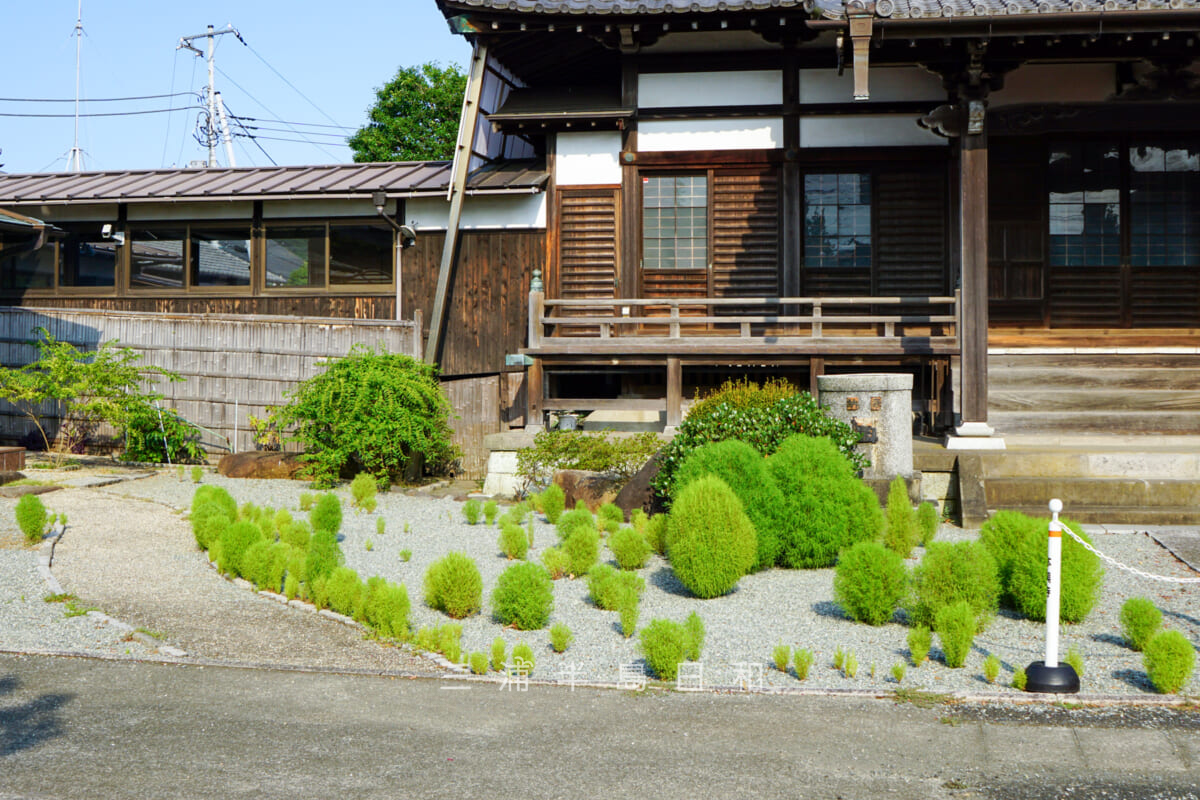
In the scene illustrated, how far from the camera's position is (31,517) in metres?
9.64

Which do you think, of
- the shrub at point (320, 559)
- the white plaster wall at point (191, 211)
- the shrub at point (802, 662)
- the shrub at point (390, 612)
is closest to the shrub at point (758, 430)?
the shrub at point (320, 559)

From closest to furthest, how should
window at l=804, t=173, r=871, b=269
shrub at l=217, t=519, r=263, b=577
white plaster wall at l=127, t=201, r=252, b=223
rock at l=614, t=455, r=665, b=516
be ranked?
1. shrub at l=217, t=519, r=263, b=577
2. rock at l=614, t=455, r=665, b=516
3. window at l=804, t=173, r=871, b=269
4. white plaster wall at l=127, t=201, r=252, b=223

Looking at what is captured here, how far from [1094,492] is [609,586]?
584 centimetres

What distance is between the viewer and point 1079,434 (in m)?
12.4

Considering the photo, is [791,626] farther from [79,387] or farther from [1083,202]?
[79,387]

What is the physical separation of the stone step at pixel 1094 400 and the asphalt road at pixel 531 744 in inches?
302

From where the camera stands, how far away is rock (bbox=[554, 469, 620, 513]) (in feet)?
39.0

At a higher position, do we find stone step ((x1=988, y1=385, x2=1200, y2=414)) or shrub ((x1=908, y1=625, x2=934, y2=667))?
stone step ((x1=988, y1=385, x2=1200, y2=414))

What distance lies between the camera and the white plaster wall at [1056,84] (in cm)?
1372

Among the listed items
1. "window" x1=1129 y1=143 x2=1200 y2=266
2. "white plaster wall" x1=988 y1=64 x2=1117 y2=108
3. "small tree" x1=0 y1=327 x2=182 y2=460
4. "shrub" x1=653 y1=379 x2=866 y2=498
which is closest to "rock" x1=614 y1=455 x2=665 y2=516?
"shrub" x1=653 y1=379 x2=866 y2=498

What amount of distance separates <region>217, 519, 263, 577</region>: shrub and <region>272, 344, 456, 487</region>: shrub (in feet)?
Answer: 15.3

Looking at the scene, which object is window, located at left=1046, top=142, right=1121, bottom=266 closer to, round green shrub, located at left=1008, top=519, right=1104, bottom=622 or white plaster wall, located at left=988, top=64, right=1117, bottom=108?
white plaster wall, located at left=988, top=64, right=1117, bottom=108

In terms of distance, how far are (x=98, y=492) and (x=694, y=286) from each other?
8379 millimetres

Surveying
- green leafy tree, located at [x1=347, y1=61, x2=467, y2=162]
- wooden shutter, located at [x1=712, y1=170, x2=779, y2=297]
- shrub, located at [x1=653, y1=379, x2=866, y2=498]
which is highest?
green leafy tree, located at [x1=347, y1=61, x2=467, y2=162]
